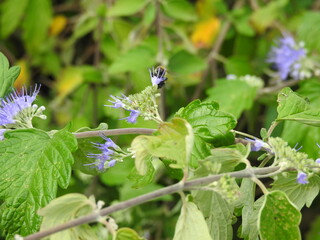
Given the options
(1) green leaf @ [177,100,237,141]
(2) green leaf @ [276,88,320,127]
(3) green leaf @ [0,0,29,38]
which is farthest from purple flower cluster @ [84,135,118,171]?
(3) green leaf @ [0,0,29,38]

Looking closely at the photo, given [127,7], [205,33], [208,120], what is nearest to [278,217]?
[208,120]

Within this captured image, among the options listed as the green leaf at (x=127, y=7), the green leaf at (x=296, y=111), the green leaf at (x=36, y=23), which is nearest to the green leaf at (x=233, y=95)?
the green leaf at (x=127, y=7)

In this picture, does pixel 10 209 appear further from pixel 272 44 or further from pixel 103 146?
pixel 272 44

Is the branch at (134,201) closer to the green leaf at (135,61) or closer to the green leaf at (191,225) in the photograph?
the green leaf at (191,225)

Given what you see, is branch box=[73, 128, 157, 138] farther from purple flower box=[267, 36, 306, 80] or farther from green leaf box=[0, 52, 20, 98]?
purple flower box=[267, 36, 306, 80]

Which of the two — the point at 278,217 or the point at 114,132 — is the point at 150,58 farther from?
the point at 278,217

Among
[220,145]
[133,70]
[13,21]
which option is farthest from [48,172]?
[13,21]
